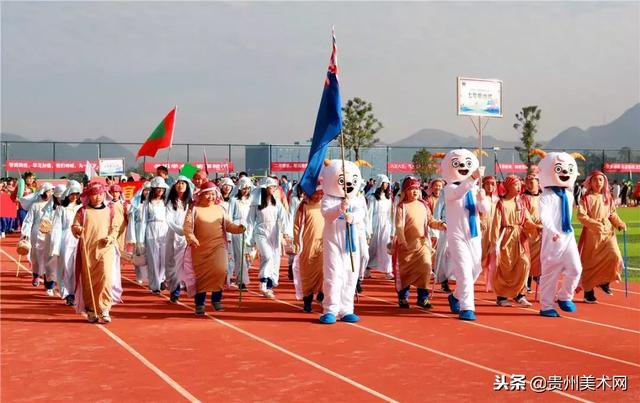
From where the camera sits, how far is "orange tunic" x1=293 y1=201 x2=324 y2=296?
10.6 meters

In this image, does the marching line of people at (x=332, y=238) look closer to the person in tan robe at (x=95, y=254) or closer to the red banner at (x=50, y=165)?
the person in tan robe at (x=95, y=254)

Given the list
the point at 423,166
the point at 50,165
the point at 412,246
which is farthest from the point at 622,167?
the point at 412,246

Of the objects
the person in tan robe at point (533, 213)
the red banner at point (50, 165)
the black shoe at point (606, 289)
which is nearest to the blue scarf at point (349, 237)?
the person in tan robe at point (533, 213)

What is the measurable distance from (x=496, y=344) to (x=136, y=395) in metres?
3.86

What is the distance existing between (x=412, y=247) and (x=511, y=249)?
1442mm

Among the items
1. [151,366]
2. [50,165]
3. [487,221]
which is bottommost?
[151,366]

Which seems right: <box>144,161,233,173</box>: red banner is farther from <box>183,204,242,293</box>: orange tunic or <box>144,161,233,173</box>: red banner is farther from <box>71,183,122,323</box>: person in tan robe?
<box>71,183,122,323</box>: person in tan robe

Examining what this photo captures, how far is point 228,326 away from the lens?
9.50 m

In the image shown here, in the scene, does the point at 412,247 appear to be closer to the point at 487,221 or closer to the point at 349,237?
the point at 349,237

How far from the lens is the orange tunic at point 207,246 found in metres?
10.4

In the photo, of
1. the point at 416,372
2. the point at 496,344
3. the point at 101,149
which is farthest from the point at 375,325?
the point at 101,149

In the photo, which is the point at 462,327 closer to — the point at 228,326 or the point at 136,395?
Result: the point at 228,326

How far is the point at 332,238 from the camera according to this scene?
971cm

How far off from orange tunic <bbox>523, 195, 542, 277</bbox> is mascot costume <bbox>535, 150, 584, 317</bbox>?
42.0 inches
